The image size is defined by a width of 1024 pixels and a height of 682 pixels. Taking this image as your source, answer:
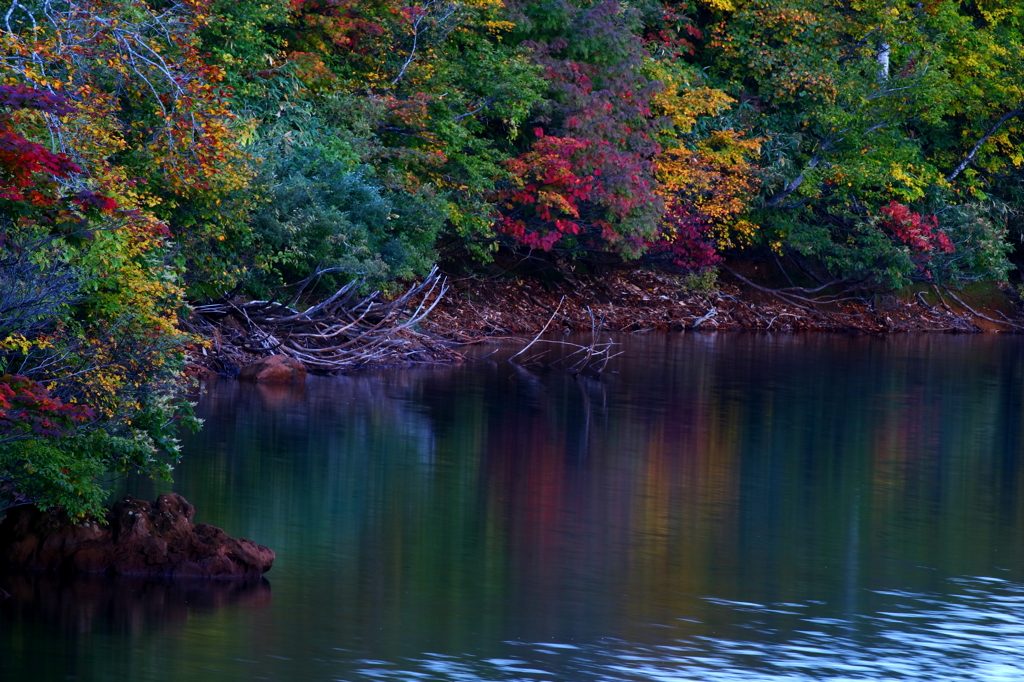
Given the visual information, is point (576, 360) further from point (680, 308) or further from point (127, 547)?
point (127, 547)

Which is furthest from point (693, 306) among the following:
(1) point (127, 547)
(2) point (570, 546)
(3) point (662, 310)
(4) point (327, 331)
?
(1) point (127, 547)

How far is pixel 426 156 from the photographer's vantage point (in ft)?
92.5

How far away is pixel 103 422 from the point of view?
1172 centimetres

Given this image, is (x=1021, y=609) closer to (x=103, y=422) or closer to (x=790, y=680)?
(x=790, y=680)

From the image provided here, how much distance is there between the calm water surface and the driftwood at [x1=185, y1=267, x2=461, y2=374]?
1525mm

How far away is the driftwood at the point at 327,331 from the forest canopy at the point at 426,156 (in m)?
0.56

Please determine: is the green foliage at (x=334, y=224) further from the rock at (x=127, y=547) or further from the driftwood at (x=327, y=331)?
the rock at (x=127, y=547)

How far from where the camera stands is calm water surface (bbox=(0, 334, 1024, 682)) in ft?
32.7

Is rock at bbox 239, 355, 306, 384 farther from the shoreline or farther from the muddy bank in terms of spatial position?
the muddy bank

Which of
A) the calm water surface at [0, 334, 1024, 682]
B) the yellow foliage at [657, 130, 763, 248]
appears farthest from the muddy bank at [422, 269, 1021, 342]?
the calm water surface at [0, 334, 1024, 682]

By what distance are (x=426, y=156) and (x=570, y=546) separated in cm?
1615

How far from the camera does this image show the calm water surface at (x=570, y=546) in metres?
9.96

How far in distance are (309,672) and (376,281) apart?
658 inches

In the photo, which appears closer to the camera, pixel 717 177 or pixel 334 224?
pixel 334 224
